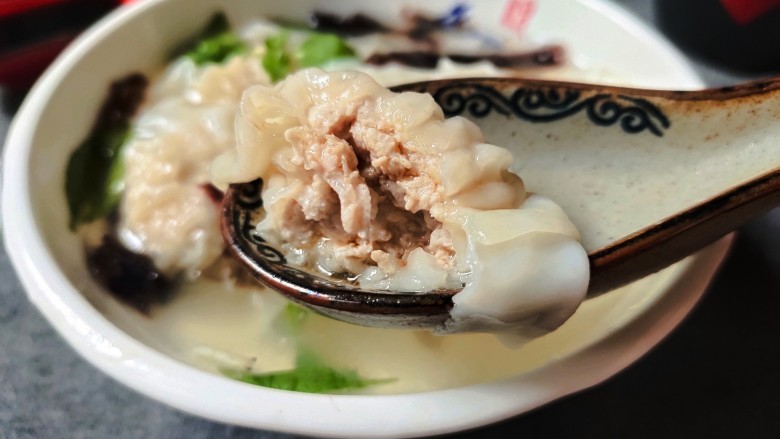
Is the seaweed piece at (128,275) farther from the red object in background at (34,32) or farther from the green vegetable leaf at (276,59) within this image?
the red object in background at (34,32)

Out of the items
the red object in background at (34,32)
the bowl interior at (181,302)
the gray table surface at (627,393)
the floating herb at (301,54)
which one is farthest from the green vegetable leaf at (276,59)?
the gray table surface at (627,393)

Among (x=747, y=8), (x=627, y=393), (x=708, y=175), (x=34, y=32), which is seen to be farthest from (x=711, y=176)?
(x=34, y=32)

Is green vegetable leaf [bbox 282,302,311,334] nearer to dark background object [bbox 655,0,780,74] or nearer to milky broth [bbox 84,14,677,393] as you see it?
milky broth [bbox 84,14,677,393]

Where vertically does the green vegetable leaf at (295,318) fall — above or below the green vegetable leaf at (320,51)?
below

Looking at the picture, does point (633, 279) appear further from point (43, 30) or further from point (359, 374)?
point (43, 30)

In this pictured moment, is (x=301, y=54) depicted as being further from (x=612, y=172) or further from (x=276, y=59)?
(x=612, y=172)

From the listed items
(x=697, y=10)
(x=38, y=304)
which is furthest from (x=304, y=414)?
(x=697, y=10)
